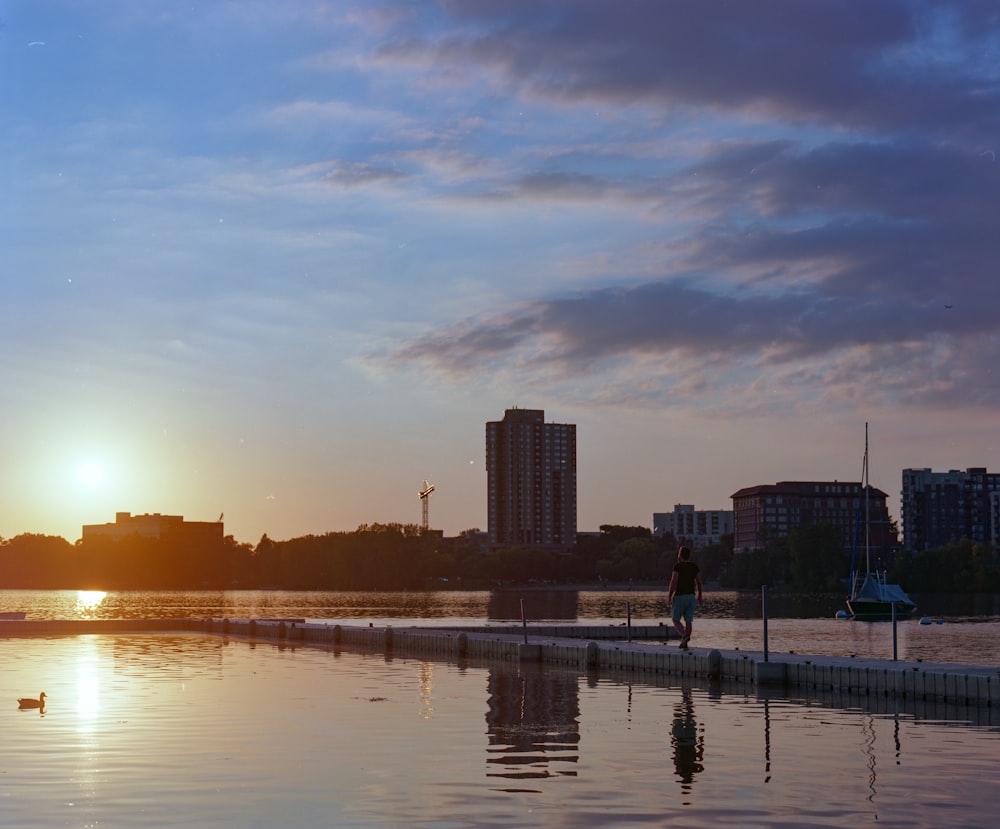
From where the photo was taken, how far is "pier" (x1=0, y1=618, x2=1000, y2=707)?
2931 cm

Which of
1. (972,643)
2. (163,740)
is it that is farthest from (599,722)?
(972,643)

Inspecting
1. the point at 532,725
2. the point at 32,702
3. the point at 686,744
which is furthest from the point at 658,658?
the point at 32,702

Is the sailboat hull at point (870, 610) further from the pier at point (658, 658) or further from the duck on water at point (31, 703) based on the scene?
the duck on water at point (31, 703)

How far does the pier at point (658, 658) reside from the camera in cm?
2931

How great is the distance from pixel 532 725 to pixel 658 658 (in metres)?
13.3

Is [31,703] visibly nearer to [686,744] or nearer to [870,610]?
[686,744]

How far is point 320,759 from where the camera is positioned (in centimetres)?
2019

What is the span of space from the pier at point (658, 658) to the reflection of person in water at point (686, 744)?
476cm

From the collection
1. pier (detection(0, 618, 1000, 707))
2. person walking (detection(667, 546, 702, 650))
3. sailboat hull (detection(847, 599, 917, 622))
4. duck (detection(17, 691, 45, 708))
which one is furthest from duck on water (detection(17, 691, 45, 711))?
sailboat hull (detection(847, 599, 917, 622))

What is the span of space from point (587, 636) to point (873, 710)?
3482 cm

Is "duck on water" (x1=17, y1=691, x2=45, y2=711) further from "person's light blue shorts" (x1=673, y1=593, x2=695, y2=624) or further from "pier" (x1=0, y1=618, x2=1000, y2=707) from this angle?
"pier" (x1=0, y1=618, x2=1000, y2=707)

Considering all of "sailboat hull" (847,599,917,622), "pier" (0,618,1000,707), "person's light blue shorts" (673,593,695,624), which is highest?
"person's light blue shorts" (673,593,695,624)

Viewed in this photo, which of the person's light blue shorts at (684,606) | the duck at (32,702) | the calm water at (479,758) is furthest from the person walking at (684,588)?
the duck at (32,702)

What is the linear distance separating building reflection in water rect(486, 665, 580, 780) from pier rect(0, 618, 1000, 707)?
2.62 m
